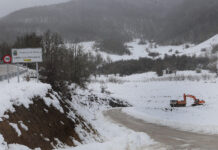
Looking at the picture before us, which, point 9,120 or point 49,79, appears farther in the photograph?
point 49,79

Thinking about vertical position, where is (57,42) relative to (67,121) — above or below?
above

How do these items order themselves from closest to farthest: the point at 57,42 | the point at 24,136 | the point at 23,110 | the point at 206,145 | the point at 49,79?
the point at 24,136 → the point at 23,110 → the point at 206,145 → the point at 49,79 → the point at 57,42

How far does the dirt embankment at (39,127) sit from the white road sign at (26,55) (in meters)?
6.06

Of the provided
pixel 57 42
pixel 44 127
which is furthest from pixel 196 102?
pixel 44 127

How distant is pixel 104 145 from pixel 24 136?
473cm

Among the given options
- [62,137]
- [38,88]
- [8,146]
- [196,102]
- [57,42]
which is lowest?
[196,102]

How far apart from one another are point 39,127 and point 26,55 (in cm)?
1003

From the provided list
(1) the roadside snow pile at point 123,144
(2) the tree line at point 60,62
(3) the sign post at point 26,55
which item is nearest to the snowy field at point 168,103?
(1) the roadside snow pile at point 123,144

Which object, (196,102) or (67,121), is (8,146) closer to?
(67,121)

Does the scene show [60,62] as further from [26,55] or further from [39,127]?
[39,127]

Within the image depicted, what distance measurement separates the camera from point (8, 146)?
9836 mm

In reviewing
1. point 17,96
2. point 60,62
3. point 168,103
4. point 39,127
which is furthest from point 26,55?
point 168,103

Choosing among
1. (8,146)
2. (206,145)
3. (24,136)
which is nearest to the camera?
(8,146)

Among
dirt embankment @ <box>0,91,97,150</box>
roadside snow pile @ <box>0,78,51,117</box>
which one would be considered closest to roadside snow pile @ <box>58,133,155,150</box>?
dirt embankment @ <box>0,91,97,150</box>
